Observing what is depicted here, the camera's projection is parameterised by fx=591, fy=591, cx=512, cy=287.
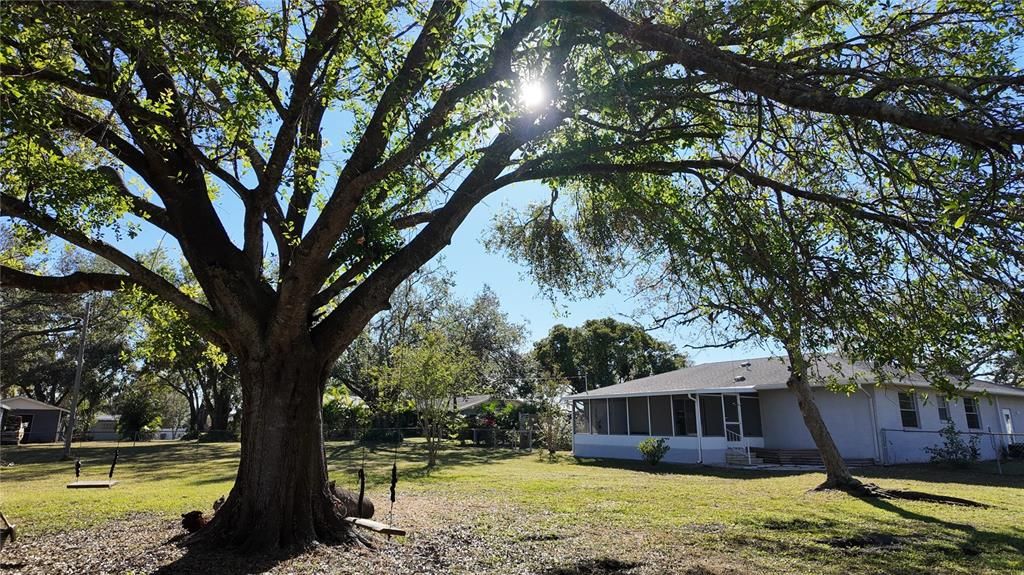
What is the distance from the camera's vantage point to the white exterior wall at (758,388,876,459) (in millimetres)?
21000

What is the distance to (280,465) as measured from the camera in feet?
23.6

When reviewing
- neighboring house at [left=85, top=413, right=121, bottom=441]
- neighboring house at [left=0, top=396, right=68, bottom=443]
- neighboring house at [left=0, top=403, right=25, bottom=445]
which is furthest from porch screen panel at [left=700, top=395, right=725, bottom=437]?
neighboring house at [left=85, top=413, right=121, bottom=441]

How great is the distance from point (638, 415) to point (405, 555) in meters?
23.2

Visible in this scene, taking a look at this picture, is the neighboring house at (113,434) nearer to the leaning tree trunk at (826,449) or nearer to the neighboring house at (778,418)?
the neighboring house at (778,418)

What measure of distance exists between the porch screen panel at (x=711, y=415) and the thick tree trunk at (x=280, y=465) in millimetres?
22867

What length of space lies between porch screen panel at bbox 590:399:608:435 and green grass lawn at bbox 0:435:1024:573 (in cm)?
743

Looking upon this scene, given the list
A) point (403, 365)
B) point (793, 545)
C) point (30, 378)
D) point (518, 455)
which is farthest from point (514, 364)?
point (793, 545)

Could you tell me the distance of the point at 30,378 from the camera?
46.3 meters

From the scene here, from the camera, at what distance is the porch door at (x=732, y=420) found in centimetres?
2303

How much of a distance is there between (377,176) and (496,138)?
1.87 m

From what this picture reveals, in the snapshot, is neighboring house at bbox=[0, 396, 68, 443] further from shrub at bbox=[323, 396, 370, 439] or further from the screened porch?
the screened porch

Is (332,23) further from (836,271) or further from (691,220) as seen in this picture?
(836,271)

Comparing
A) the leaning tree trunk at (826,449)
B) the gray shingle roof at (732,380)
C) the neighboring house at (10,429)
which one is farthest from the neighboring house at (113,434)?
the leaning tree trunk at (826,449)

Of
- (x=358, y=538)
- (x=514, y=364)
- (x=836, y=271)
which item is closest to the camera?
(x=836, y=271)
